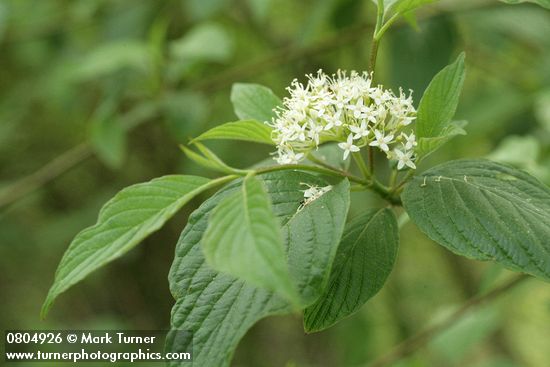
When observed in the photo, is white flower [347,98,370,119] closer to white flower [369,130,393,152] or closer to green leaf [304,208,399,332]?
white flower [369,130,393,152]

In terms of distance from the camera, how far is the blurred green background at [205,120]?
1.91 meters

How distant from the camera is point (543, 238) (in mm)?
690

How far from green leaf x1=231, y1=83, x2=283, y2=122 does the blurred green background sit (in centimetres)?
68

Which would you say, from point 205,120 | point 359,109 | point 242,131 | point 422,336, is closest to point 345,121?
point 359,109

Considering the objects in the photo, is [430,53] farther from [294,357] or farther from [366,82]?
[294,357]

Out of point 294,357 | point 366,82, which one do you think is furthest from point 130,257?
point 366,82

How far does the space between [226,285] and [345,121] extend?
27cm

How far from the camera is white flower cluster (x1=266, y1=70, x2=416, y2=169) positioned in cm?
78

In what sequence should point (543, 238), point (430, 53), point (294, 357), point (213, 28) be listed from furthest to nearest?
point (294, 357) → point (213, 28) → point (430, 53) → point (543, 238)

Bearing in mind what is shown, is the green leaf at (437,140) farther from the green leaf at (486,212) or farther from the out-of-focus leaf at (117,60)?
the out-of-focus leaf at (117,60)

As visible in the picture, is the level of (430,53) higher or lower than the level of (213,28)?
lower

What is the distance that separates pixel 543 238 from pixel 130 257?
231cm

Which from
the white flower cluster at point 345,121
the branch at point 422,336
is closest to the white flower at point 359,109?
the white flower cluster at point 345,121

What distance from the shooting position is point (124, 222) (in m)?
0.69
